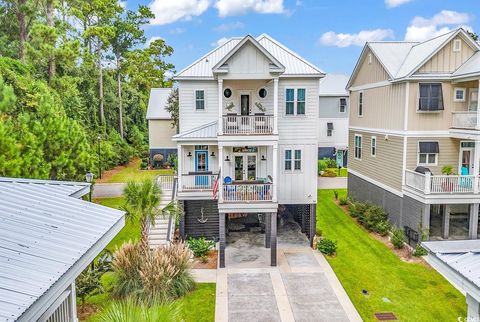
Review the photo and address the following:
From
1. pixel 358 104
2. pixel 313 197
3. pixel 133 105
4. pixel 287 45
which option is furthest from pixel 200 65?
pixel 133 105

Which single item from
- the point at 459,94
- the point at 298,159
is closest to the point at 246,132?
the point at 298,159

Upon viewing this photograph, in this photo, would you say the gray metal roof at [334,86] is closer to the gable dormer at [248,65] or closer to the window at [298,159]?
the window at [298,159]

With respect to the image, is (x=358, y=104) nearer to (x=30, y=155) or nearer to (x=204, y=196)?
(x=204, y=196)

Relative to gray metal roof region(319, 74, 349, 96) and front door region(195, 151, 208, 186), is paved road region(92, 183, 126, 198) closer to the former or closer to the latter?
front door region(195, 151, 208, 186)

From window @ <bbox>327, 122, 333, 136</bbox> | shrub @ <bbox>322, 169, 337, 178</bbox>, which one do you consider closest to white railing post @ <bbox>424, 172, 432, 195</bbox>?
shrub @ <bbox>322, 169, 337, 178</bbox>

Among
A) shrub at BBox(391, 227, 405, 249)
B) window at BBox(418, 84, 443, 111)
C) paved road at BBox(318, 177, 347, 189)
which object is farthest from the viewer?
paved road at BBox(318, 177, 347, 189)

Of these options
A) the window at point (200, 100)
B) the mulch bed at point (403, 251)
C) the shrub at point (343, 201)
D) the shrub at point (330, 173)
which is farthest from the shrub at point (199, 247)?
the shrub at point (330, 173)
